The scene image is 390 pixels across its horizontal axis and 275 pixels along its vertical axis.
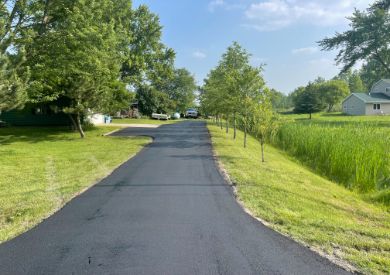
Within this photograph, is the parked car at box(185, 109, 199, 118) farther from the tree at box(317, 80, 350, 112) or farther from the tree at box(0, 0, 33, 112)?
the tree at box(0, 0, 33, 112)

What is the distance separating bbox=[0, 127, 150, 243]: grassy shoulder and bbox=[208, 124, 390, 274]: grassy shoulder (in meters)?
3.68

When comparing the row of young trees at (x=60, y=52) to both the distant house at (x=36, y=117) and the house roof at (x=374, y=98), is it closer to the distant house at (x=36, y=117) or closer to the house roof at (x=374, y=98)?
the distant house at (x=36, y=117)

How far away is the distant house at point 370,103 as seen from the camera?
58250mm

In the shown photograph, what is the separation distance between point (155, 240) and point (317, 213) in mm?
3434

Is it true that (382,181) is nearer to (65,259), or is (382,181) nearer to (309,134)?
(309,134)

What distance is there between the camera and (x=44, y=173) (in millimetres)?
10391

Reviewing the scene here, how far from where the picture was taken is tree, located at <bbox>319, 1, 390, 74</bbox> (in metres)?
39.4

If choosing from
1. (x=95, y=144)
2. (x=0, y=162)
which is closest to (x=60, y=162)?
(x=0, y=162)

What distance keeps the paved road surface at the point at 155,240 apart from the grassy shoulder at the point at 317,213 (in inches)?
14.9

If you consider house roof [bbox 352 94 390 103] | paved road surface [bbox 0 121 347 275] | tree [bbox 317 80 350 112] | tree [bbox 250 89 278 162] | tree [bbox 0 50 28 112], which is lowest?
paved road surface [bbox 0 121 347 275]

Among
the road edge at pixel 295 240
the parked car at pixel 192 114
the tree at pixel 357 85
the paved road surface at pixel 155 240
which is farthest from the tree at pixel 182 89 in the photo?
the paved road surface at pixel 155 240

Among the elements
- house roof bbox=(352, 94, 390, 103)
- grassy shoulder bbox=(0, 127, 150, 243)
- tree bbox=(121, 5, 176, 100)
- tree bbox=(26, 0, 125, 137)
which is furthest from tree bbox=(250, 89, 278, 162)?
house roof bbox=(352, 94, 390, 103)

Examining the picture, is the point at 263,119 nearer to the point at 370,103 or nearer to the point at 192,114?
the point at 192,114

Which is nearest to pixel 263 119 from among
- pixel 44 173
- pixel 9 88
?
pixel 44 173
